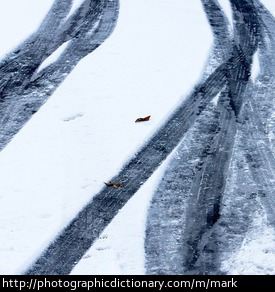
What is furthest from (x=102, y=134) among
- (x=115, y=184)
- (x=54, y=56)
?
(x=54, y=56)

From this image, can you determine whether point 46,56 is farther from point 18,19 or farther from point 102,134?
point 102,134

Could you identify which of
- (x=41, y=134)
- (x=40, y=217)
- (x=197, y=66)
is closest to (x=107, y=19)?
(x=197, y=66)

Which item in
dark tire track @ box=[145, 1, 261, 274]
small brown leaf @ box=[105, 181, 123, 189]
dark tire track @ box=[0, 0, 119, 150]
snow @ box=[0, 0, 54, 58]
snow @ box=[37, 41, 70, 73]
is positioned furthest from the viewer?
snow @ box=[0, 0, 54, 58]

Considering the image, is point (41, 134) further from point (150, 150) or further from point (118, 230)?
point (118, 230)

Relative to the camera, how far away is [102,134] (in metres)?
4.21

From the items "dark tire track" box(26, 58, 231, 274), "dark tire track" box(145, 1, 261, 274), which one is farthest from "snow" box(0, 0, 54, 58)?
"dark tire track" box(145, 1, 261, 274)

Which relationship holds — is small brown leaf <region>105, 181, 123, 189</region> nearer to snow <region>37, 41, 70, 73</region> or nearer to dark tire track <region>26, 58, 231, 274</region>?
dark tire track <region>26, 58, 231, 274</region>

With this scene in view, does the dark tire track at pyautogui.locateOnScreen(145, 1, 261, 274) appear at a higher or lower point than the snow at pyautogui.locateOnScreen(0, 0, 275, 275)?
lower

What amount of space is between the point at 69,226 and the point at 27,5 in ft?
12.0

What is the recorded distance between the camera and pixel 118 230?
11.0ft

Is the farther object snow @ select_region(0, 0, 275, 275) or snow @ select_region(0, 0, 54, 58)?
snow @ select_region(0, 0, 54, 58)

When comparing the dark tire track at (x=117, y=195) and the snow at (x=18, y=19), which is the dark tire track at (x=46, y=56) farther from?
the dark tire track at (x=117, y=195)

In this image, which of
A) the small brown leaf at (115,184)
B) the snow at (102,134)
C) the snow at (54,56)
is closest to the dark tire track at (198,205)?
the snow at (102,134)

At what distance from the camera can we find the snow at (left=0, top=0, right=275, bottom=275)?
325 centimetres
